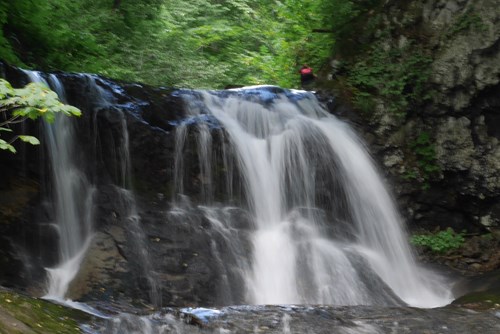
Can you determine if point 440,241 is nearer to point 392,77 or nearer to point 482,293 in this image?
point 482,293

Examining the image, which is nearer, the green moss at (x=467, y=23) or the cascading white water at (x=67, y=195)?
the cascading white water at (x=67, y=195)

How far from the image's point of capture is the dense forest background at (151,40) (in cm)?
948

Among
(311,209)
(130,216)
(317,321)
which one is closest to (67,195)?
(130,216)

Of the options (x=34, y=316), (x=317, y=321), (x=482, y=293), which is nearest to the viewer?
(x=34, y=316)

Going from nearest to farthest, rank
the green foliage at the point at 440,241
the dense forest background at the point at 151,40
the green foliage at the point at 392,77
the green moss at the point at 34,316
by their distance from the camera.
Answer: the green moss at the point at 34,316 → the green foliage at the point at 440,241 → the green foliage at the point at 392,77 → the dense forest background at the point at 151,40

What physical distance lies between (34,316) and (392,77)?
7.44 metres

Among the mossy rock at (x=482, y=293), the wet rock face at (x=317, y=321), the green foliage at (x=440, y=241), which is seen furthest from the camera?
the green foliage at (x=440, y=241)

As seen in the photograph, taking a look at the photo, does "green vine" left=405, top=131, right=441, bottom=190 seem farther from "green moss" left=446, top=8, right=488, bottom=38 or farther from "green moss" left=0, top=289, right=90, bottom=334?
"green moss" left=0, top=289, right=90, bottom=334

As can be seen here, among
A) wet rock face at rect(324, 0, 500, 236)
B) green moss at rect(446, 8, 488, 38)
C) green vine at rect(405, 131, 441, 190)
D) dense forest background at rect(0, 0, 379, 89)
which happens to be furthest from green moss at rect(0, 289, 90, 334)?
green moss at rect(446, 8, 488, 38)

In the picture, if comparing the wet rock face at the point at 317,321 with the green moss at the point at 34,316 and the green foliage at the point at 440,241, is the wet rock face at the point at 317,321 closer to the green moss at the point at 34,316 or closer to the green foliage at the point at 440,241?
the green moss at the point at 34,316

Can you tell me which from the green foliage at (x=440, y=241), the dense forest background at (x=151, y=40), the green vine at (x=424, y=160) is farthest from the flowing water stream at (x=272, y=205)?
the dense forest background at (x=151, y=40)

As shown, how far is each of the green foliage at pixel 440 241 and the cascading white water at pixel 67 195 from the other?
4.90 metres

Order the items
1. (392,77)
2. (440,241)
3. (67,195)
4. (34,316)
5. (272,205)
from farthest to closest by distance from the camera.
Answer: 1. (392,77)
2. (440,241)
3. (272,205)
4. (67,195)
5. (34,316)

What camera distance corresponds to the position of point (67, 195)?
698cm
